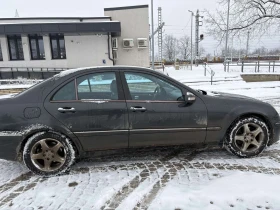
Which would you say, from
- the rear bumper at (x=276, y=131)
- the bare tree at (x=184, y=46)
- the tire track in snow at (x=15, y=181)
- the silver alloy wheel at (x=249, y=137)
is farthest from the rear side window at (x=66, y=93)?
the bare tree at (x=184, y=46)

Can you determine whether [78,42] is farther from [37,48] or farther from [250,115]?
[250,115]

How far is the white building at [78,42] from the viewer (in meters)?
20.0

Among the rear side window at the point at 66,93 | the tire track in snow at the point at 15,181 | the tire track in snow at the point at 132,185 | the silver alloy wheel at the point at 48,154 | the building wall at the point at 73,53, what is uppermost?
the building wall at the point at 73,53

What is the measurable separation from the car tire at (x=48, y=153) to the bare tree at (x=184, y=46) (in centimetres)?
6779

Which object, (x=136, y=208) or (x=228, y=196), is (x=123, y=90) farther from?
(x=228, y=196)

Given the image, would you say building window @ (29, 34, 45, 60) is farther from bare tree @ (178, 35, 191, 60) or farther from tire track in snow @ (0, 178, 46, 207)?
bare tree @ (178, 35, 191, 60)

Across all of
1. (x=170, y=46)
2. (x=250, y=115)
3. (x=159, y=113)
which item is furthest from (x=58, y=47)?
(x=170, y=46)

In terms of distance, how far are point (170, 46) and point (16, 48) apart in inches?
2135

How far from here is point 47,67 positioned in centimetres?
2045

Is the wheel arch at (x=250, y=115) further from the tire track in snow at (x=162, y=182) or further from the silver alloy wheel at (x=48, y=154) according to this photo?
the silver alloy wheel at (x=48, y=154)

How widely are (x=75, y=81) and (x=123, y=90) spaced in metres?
0.71

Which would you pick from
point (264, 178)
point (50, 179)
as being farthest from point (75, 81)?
point (264, 178)

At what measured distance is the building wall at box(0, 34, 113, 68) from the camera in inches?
797

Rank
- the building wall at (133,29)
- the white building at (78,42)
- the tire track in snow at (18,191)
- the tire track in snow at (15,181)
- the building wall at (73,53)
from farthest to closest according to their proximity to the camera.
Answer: the building wall at (133,29) < the building wall at (73,53) < the white building at (78,42) < the tire track in snow at (15,181) < the tire track in snow at (18,191)
